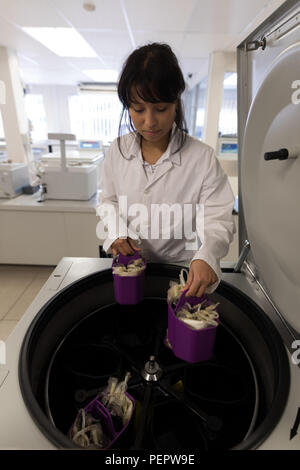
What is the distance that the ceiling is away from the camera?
2.48 metres

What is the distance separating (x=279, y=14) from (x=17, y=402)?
3.36 ft

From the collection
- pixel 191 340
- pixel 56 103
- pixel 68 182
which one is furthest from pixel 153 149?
pixel 56 103

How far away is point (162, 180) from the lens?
103 cm

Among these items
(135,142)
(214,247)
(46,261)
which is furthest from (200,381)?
(46,261)

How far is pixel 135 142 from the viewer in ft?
3.43

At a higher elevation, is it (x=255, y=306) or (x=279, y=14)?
(x=279, y=14)

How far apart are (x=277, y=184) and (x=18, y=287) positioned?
2.54 metres

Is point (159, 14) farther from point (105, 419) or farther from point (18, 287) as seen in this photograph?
point (105, 419)

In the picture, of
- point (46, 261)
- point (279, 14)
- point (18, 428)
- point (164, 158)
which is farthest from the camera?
point (46, 261)

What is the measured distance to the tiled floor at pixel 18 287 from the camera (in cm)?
212

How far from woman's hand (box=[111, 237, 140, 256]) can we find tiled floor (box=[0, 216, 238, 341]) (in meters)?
1.53

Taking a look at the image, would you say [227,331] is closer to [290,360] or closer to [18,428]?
[290,360]

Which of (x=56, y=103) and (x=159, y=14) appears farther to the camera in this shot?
(x=56, y=103)

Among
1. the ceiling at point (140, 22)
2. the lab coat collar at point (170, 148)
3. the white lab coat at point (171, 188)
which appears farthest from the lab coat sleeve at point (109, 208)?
the ceiling at point (140, 22)
